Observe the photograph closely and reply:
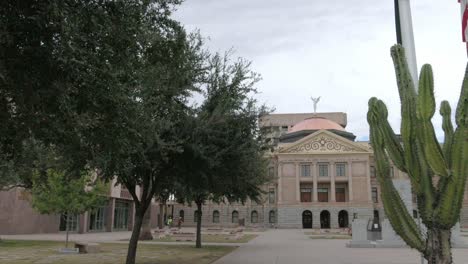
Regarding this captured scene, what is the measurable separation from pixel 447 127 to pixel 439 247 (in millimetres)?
1871

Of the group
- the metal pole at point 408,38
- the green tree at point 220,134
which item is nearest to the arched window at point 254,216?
the green tree at point 220,134

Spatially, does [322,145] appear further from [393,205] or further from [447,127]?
[393,205]

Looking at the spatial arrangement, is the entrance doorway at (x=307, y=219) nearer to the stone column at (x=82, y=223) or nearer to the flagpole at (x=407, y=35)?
the stone column at (x=82, y=223)

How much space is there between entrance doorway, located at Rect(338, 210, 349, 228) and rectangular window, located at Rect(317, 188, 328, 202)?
4.03 metres

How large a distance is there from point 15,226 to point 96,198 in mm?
17135

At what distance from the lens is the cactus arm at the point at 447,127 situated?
696cm

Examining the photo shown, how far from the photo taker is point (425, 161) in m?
7.06

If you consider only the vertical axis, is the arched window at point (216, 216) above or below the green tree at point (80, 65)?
below

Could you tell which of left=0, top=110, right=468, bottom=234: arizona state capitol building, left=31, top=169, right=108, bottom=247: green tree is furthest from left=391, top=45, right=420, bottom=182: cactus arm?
left=0, top=110, right=468, bottom=234: arizona state capitol building

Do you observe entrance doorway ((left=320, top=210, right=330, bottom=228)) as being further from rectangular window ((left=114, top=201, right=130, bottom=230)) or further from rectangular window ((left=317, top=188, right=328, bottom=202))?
rectangular window ((left=114, top=201, right=130, bottom=230))

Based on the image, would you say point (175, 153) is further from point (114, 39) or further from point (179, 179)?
point (114, 39)

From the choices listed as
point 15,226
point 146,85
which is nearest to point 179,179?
point 146,85

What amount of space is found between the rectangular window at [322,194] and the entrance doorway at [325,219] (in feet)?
8.91

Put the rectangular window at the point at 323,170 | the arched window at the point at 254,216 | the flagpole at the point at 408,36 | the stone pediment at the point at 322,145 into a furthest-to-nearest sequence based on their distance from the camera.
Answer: the arched window at the point at 254,216
the rectangular window at the point at 323,170
the stone pediment at the point at 322,145
the flagpole at the point at 408,36
